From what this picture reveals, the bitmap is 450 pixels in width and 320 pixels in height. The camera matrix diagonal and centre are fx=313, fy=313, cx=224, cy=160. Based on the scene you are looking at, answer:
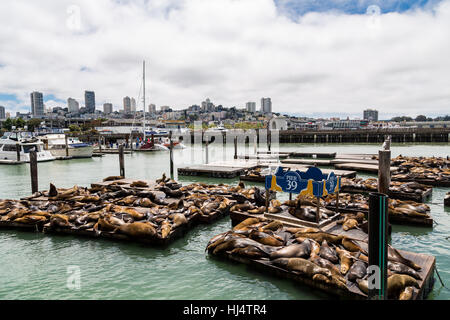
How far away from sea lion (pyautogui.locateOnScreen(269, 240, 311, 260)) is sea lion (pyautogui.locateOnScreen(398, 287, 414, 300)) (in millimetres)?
1616

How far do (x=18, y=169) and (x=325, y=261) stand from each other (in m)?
26.4

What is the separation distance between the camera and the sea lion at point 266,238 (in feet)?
21.0

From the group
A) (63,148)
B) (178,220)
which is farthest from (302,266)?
(63,148)

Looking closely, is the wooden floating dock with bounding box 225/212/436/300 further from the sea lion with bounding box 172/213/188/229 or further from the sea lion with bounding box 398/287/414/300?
the sea lion with bounding box 172/213/188/229

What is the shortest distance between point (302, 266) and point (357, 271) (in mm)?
881

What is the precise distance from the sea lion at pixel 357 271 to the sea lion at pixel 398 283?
436 mm

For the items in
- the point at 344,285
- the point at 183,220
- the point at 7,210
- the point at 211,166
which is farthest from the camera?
the point at 211,166

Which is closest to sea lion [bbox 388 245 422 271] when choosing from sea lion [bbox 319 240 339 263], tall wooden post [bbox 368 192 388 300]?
sea lion [bbox 319 240 339 263]

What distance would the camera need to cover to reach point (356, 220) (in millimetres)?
7812

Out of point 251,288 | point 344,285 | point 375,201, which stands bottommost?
point 251,288

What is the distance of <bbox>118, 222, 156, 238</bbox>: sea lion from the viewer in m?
7.49

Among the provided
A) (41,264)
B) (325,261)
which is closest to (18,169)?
(41,264)

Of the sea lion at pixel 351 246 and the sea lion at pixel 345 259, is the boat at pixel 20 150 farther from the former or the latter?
the sea lion at pixel 345 259
